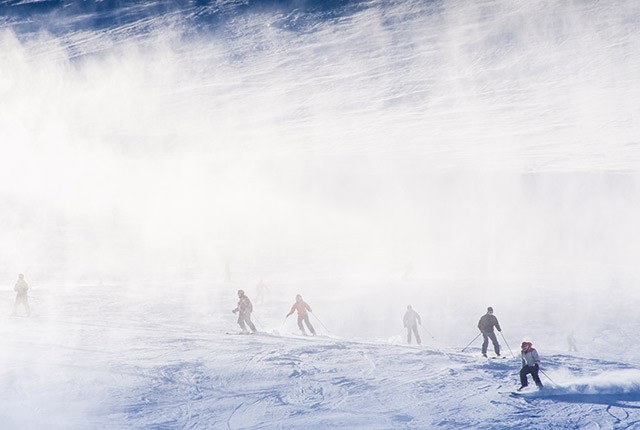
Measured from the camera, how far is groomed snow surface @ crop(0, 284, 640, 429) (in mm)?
9695

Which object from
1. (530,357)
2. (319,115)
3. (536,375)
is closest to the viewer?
(530,357)

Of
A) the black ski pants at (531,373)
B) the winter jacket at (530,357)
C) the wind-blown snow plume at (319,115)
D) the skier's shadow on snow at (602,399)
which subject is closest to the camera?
the skier's shadow on snow at (602,399)

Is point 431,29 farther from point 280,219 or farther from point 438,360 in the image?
point 280,219

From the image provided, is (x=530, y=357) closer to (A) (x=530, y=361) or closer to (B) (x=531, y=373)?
(A) (x=530, y=361)

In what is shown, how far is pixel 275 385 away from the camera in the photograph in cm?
1164

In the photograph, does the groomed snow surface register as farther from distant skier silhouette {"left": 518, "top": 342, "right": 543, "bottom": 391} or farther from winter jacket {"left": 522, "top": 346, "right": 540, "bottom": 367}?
winter jacket {"left": 522, "top": 346, "right": 540, "bottom": 367}

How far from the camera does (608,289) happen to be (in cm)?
3212

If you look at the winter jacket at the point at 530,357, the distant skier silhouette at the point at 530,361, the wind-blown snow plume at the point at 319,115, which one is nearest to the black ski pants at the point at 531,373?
the distant skier silhouette at the point at 530,361

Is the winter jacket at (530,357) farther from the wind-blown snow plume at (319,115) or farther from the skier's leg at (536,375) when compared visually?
the wind-blown snow plume at (319,115)

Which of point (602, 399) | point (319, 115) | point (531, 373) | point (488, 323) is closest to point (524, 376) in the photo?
point (531, 373)

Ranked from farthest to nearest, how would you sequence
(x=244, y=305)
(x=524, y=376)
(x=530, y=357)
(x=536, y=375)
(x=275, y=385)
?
(x=244, y=305) → (x=275, y=385) → (x=524, y=376) → (x=536, y=375) → (x=530, y=357)

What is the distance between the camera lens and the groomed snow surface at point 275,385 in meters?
9.70

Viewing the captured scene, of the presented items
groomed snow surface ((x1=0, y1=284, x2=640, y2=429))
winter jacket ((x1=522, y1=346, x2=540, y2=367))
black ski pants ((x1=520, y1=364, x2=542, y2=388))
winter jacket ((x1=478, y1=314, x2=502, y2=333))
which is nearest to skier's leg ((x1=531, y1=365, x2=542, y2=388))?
black ski pants ((x1=520, y1=364, x2=542, y2=388))

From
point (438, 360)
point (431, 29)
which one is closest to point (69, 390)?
point (438, 360)
